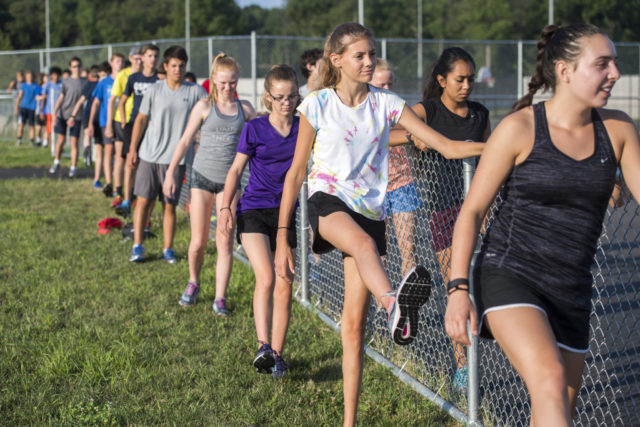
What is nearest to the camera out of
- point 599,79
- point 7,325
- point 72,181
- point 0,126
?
point 599,79

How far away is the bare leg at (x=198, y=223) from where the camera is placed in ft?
21.4

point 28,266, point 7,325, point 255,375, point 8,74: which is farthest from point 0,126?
point 255,375

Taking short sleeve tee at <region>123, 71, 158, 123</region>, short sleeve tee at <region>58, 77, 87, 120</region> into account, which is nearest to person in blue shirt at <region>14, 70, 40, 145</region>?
short sleeve tee at <region>58, 77, 87, 120</region>

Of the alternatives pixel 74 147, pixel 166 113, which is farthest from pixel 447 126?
pixel 74 147

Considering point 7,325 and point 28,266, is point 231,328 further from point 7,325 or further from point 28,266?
point 28,266

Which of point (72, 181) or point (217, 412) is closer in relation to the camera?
point (217, 412)

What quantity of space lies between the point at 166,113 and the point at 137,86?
1882mm

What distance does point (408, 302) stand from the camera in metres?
3.22

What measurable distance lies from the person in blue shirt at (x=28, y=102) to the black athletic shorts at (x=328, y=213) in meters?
20.8

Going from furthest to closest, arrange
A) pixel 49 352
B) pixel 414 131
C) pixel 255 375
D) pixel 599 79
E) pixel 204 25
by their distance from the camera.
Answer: pixel 204 25
pixel 49 352
pixel 255 375
pixel 414 131
pixel 599 79

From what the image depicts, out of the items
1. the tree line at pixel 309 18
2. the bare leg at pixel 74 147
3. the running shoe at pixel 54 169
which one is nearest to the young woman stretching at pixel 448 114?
the bare leg at pixel 74 147

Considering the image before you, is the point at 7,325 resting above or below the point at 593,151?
below

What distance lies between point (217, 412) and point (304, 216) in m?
2.35

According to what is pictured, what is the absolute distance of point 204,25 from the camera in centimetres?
6419
